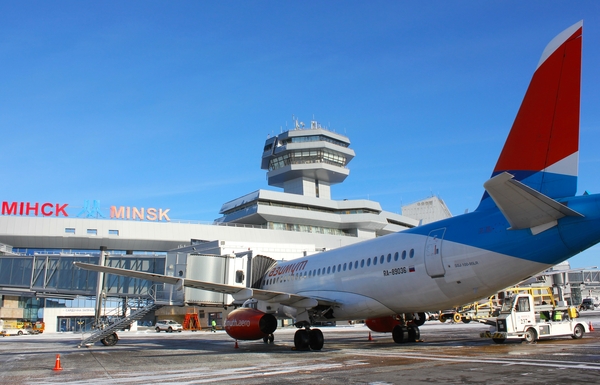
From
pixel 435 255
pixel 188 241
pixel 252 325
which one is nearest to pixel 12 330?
pixel 188 241

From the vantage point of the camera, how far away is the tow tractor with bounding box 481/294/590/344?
16.7 meters

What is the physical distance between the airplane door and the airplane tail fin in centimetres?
295

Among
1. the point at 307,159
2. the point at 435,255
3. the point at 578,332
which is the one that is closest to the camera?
the point at 435,255

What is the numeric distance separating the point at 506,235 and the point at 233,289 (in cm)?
957

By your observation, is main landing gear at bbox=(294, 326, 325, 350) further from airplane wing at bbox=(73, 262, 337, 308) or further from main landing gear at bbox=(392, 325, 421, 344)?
main landing gear at bbox=(392, 325, 421, 344)

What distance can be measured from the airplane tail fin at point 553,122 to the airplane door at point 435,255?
2946 mm

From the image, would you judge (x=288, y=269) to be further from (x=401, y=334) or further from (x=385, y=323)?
(x=401, y=334)

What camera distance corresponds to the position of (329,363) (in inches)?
486

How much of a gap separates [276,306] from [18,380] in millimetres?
9866

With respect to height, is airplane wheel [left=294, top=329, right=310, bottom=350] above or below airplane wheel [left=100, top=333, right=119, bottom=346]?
above

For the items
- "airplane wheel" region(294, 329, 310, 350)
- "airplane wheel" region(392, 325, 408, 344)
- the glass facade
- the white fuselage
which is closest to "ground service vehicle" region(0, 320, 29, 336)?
the glass facade

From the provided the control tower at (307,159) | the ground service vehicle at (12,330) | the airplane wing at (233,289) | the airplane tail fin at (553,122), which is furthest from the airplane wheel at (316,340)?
the control tower at (307,159)

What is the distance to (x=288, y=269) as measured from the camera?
76.0 ft

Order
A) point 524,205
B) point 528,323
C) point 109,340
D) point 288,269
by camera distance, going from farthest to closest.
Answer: point 109,340, point 288,269, point 528,323, point 524,205
